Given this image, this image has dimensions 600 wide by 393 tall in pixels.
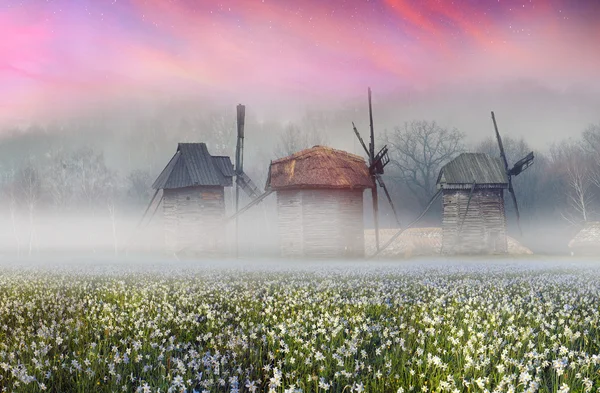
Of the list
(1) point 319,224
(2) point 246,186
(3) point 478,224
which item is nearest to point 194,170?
(2) point 246,186

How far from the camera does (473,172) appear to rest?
48.9 metres

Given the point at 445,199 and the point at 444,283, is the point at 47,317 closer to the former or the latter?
the point at 444,283

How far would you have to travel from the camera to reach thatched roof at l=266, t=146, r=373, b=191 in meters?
42.0

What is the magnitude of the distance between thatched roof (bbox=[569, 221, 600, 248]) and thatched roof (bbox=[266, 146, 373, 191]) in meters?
24.8

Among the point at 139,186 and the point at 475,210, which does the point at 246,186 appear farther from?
the point at 139,186

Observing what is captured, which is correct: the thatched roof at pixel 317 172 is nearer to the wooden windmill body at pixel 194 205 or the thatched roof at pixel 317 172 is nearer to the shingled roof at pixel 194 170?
the shingled roof at pixel 194 170

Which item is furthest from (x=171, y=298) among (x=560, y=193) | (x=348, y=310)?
(x=560, y=193)

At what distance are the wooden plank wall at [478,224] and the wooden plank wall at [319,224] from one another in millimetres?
10441

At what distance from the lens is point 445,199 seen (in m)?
49.4

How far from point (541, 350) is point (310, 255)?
3411 centimetres

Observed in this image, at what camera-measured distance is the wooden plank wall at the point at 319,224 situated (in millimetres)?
41281

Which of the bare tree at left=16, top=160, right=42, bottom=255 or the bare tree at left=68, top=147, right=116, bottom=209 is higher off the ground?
the bare tree at left=68, top=147, right=116, bottom=209

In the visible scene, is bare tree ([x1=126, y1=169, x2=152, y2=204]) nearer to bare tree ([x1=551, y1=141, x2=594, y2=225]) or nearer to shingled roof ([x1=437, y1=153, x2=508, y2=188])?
shingled roof ([x1=437, y1=153, x2=508, y2=188])

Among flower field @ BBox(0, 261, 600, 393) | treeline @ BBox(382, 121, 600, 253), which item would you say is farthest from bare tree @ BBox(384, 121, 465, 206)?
flower field @ BBox(0, 261, 600, 393)
